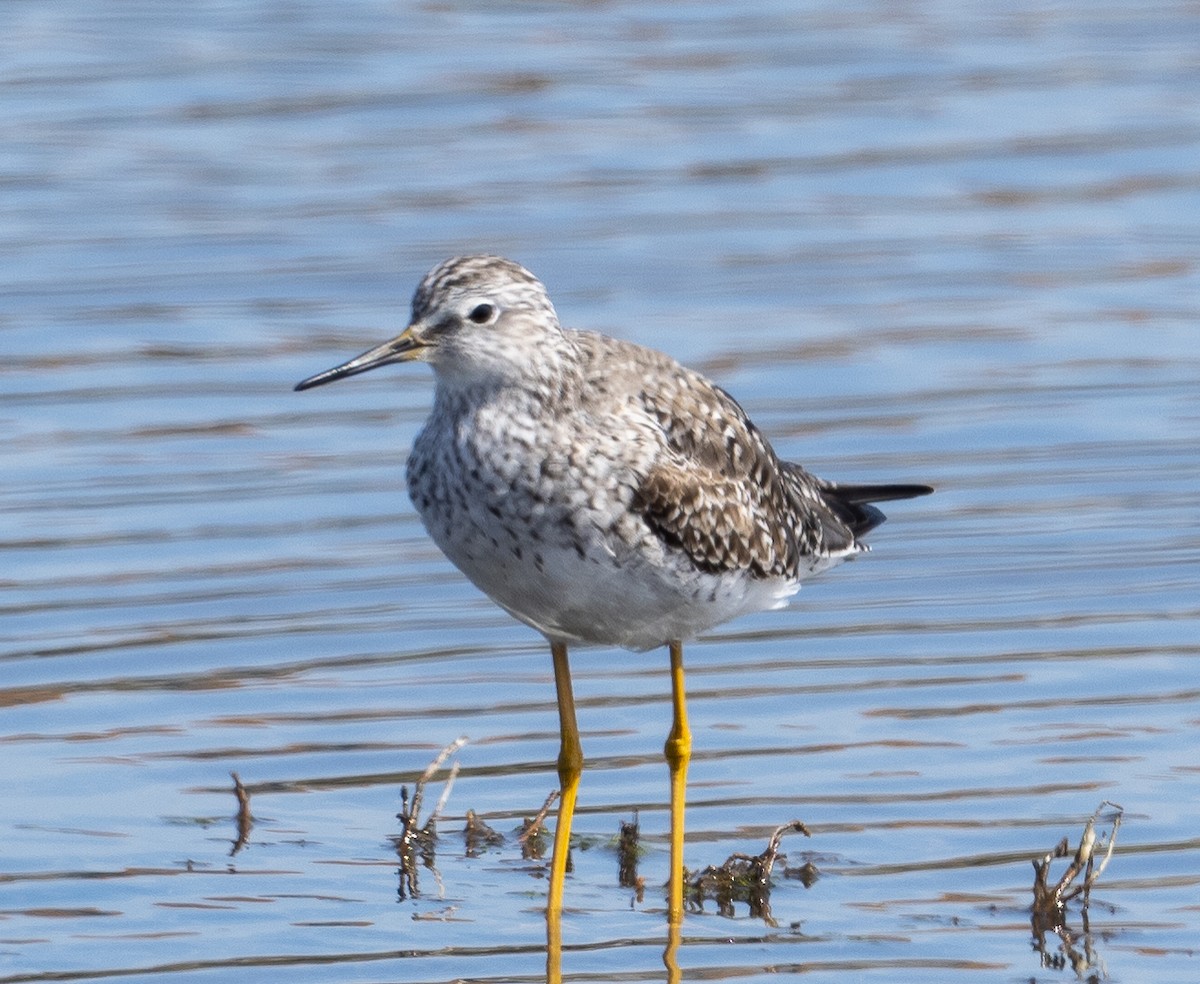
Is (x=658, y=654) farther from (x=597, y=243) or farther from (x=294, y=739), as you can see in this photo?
(x=597, y=243)

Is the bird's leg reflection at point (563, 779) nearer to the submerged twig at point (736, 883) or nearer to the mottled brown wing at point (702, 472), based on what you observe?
the submerged twig at point (736, 883)

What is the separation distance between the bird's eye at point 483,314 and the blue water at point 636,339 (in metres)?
1.91

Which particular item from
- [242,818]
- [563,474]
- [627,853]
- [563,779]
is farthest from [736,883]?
[242,818]

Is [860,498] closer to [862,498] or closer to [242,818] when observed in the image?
[862,498]

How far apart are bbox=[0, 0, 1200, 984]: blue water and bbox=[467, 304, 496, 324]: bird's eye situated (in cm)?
191

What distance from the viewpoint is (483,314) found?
7984mm

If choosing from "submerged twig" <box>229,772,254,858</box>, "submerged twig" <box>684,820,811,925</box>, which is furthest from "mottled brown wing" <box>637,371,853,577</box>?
"submerged twig" <box>229,772,254,858</box>

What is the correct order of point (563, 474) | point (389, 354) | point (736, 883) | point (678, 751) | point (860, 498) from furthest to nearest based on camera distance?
1. point (860, 498)
2. point (678, 751)
3. point (736, 883)
4. point (389, 354)
5. point (563, 474)

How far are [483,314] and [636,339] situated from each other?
6.44 metres

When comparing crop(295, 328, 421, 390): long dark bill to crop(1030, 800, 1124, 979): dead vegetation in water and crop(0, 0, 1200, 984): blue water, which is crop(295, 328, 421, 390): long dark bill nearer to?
crop(0, 0, 1200, 984): blue water

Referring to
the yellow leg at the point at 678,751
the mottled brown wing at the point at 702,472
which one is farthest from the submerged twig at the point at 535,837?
the mottled brown wing at the point at 702,472

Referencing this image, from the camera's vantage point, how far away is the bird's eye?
796 cm

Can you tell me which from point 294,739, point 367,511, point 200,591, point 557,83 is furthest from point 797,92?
point 294,739

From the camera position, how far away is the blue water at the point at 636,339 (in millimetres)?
8375
